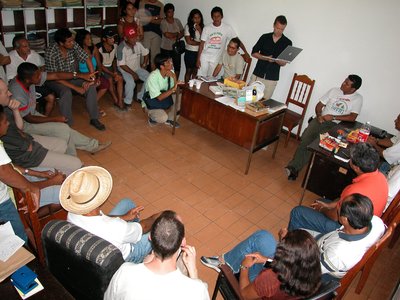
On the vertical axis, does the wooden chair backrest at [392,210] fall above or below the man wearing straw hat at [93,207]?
below

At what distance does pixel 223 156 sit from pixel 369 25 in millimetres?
2467

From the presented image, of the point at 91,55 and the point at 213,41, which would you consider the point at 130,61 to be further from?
the point at 213,41

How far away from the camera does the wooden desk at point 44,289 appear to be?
1.74 metres

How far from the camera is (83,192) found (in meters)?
2.04

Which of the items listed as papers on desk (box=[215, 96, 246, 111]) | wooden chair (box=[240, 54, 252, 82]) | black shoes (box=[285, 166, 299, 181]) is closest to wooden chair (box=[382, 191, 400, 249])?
black shoes (box=[285, 166, 299, 181])

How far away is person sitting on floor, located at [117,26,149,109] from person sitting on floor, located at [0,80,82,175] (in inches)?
84.2

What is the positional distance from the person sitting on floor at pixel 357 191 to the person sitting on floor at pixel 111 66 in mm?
3555

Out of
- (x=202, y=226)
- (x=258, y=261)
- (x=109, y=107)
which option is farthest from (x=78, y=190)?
(x=109, y=107)

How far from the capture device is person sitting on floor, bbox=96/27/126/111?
5414 millimetres

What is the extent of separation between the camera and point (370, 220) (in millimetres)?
2219

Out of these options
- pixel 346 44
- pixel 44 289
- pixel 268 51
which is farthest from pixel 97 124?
pixel 346 44

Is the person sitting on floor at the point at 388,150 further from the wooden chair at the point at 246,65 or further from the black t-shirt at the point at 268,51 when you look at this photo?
the wooden chair at the point at 246,65

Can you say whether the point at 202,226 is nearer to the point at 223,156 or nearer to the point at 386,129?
the point at 223,156

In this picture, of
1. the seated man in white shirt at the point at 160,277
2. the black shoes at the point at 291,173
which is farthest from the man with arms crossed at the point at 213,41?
the seated man in white shirt at the point at 160,277
